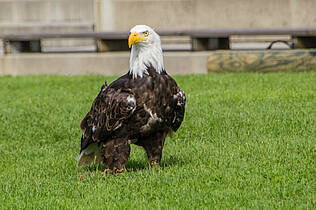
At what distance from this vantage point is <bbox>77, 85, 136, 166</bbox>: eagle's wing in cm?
609

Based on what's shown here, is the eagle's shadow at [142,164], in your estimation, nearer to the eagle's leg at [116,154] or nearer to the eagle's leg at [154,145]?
the eagle's leg at [154,145]

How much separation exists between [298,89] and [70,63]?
7.50 metres

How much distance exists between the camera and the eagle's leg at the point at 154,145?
646 cm

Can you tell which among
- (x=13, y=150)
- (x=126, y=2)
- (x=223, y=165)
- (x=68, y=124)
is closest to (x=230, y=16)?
(x=126, y=2)

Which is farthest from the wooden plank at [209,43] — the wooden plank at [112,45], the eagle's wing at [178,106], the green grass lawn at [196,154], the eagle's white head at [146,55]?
the eagle's white head at [146,55]

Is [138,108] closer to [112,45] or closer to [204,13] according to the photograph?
[112,45]

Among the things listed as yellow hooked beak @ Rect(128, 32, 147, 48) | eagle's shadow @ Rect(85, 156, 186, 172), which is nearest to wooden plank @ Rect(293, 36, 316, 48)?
eagle's shadow @ Rect(85, 156, 186, 172)

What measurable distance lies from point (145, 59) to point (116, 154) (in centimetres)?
104

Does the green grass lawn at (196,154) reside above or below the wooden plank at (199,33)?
below

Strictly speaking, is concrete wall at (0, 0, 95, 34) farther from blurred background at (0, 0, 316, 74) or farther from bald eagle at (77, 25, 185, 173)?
bald eagle at (77, 25, 185, 173)

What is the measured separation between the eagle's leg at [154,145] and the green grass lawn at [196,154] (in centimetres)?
15

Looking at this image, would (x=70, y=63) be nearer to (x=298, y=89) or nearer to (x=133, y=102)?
(x=298, y=89)

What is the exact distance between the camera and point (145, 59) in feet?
20.6

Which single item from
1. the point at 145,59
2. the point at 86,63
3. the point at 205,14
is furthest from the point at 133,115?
the point at 205,14
